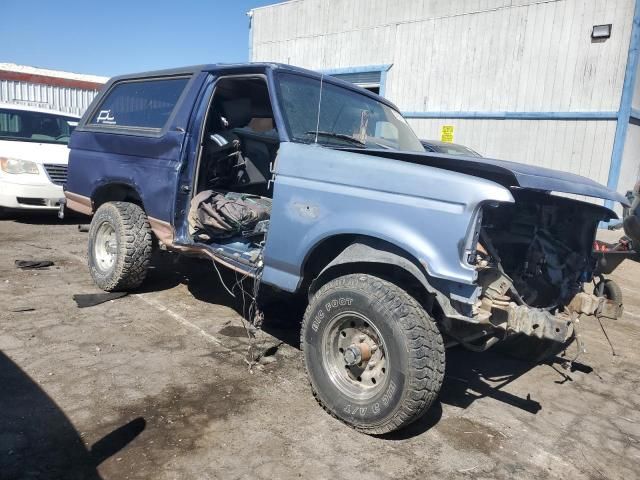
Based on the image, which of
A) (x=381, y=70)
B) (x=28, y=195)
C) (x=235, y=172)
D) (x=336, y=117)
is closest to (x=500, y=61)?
(x=381, y=70)

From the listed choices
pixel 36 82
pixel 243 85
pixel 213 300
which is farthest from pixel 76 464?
pixel 36 82

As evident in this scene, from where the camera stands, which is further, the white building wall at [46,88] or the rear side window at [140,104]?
the white building wall at [46,88]

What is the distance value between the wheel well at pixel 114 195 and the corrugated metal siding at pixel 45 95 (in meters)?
16.5

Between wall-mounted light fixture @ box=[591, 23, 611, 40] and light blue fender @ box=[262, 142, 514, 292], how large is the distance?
979 centimetres

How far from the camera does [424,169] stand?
9.32 feet

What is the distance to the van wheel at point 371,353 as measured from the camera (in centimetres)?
277

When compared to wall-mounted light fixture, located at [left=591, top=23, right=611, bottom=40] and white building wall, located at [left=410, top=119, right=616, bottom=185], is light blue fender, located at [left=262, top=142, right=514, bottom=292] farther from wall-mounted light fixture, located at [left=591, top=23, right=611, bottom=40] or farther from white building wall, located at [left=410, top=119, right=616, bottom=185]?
wall-mounted light fixture, located at [left=591, top=23, right=611, bottom=40]

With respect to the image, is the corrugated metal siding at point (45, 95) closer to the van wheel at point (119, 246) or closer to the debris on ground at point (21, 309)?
the van wheel at point (119, 246)

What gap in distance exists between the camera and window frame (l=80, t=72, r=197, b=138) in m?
4.54

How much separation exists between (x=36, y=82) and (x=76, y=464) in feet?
68.9

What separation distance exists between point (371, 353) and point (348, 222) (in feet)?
2.59

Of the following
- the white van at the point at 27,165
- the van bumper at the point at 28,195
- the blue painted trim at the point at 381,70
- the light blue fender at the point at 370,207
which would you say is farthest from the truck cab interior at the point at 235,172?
the blue painted trim at the point at 381,70

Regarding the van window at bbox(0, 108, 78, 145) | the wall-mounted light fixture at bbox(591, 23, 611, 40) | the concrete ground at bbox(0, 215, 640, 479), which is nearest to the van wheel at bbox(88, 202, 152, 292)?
the concrete ground at bbox(0, 215, 640, 479)

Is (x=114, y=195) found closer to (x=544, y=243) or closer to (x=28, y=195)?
(x=28, y=195)
